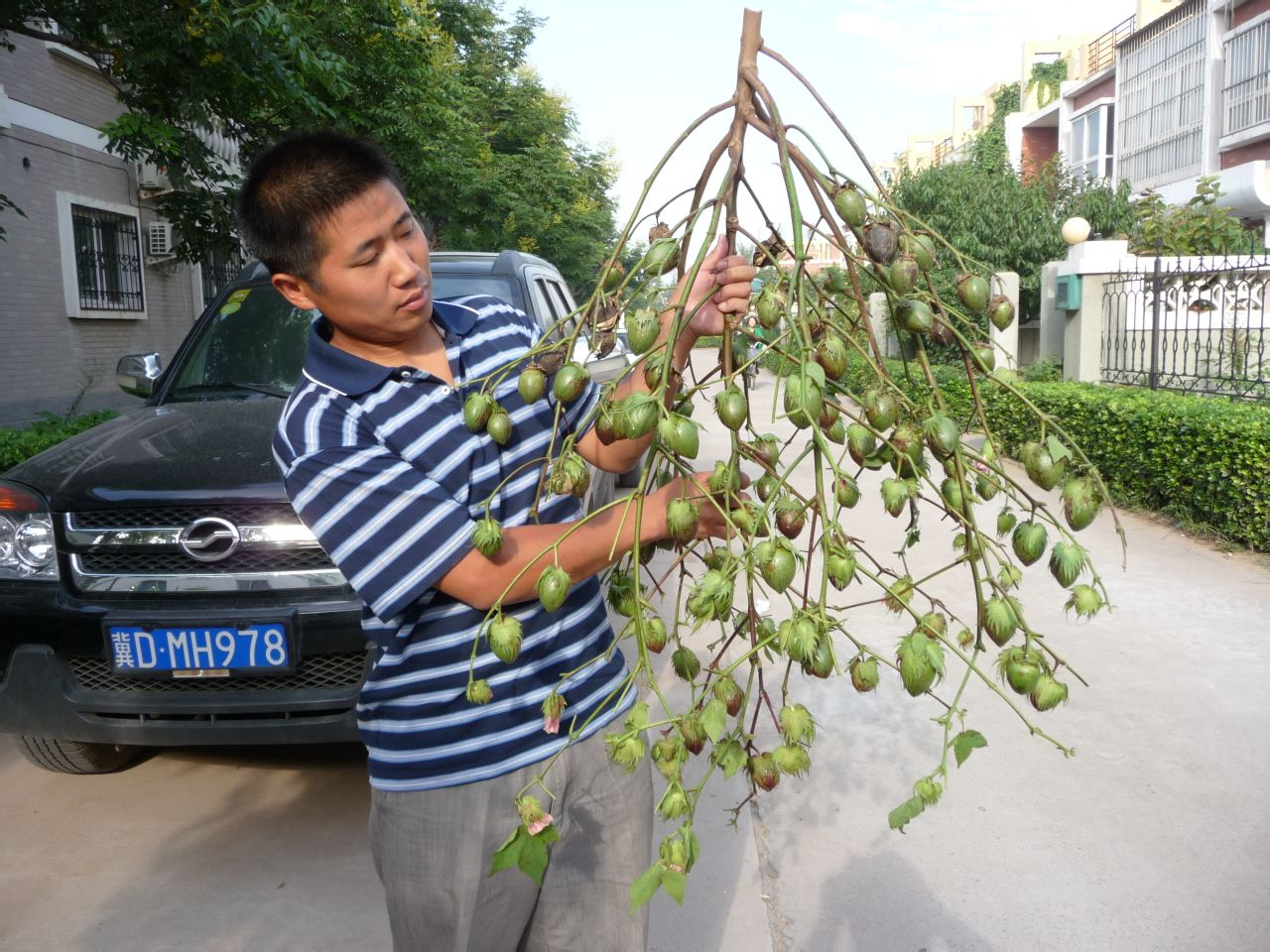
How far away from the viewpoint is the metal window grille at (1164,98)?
2372 centimetres

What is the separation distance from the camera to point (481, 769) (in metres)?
1.63

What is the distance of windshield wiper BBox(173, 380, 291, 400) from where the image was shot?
14.3 ft

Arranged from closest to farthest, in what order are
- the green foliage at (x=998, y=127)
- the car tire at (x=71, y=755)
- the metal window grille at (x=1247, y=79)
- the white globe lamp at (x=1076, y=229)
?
the car tire at (x=71, y=755) < the white globe lamp at (x=1076, y=229) < the metal window grille at (x=1247, y=79) < the green foliage at (x=998, y=127)

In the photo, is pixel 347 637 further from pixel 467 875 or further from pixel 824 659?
pixel 824 659

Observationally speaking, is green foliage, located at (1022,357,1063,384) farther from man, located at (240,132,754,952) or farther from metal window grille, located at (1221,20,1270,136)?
metal window grille, located at (1221,20,1270,136)

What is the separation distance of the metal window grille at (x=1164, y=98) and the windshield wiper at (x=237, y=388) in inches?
910

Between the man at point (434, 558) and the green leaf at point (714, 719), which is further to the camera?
the man at point (434, 558)

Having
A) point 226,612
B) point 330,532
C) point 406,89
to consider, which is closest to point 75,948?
point 226,612

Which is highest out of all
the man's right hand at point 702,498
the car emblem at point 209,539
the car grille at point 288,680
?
the man's right hand at point 702,498

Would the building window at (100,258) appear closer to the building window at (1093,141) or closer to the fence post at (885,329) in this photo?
the fence post at (885,329)

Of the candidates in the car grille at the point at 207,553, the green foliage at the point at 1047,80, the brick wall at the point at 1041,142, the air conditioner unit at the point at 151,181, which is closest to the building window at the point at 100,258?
the air conditioner unit at the point at 151,181

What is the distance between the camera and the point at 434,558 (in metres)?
1.45

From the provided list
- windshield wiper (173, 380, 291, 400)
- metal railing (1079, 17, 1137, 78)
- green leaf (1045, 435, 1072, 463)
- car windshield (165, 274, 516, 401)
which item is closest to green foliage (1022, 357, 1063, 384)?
car windshield (165, 274, 516, 401)

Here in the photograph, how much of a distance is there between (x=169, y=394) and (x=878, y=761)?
3.12 meters
